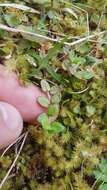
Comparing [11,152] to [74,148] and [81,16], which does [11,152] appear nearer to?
[74,148]

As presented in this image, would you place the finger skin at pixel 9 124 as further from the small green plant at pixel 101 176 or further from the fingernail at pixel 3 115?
the small green plant at pixel 101 176

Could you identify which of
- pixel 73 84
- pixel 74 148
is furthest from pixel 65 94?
pixel 74 148

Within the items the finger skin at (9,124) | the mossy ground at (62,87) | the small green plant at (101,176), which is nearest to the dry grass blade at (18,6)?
the mossy ground at (62,87)

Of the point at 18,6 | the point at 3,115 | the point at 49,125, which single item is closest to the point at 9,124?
the point at 3,115

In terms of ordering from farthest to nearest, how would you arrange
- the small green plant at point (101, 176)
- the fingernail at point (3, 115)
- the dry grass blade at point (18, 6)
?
the dry grass blade at point (18, 6)
the small green plant at point (101, 176)
the fingernail at point (3, 115)

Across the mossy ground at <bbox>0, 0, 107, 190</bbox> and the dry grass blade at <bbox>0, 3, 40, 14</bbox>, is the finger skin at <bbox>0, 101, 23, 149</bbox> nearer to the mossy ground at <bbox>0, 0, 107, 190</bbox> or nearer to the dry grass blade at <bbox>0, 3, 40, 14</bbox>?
the mossy ground at <bbox>0, 0, 107, 190</bbox>

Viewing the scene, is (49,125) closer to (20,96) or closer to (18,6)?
(20,96)

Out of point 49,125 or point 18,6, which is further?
point 18,6
